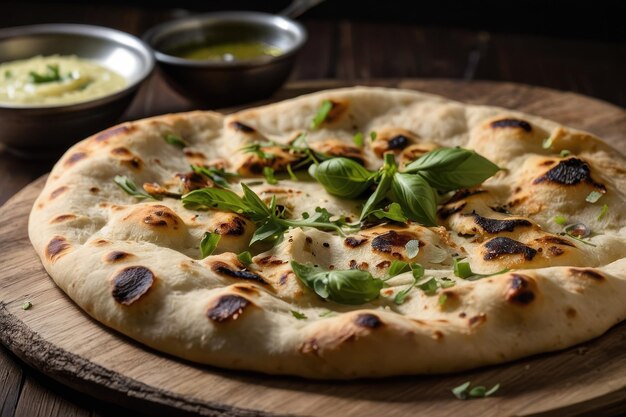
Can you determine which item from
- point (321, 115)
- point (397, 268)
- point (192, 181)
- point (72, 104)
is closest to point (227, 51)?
point (72, 104)

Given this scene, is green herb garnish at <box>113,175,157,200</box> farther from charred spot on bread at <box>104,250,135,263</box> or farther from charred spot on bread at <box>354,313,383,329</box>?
charred spot on bread at <box>354,313,383,329</box>


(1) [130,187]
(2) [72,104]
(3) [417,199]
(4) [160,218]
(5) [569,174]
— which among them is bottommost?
(2) [72,104]

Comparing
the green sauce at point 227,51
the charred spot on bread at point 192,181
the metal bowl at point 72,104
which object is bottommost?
the metal bowl at point 72,104

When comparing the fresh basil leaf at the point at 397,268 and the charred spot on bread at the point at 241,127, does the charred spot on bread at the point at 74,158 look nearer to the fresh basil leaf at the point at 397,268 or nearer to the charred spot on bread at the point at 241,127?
the charred spot on bread at the point at 241,127

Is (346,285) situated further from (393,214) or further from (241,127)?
(241,127)

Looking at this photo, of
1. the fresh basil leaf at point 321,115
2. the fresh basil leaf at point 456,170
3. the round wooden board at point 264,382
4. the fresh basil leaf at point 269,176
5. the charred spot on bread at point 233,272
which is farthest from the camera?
the fresh basil leaf at point 321,115

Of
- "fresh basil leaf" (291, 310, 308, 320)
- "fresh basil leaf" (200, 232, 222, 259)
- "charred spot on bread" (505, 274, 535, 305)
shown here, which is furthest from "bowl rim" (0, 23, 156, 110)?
"charred spot on bread" (505, 274, 535, 305)

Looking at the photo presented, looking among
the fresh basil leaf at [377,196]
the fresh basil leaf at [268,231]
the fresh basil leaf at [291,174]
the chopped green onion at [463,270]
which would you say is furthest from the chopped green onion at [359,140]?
the chopped green onion at [463,270]

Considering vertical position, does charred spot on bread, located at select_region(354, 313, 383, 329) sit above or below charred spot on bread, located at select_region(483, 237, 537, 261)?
below
